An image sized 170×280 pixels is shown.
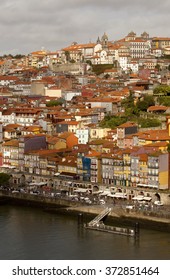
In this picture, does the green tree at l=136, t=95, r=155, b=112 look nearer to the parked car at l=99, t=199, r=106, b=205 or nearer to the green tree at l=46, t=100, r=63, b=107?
the green tree at l=46, t=100, r=63, b=107

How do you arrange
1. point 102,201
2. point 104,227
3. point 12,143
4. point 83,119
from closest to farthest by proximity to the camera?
point 104,227, point 102,201, point 12,143, point 83,119

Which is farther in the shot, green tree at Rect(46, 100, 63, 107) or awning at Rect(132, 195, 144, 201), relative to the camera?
green tree at Rect(46, 100, 63, 107)

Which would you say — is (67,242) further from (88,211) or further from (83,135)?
(83,135)

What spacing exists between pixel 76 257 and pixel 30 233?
331 centimetres

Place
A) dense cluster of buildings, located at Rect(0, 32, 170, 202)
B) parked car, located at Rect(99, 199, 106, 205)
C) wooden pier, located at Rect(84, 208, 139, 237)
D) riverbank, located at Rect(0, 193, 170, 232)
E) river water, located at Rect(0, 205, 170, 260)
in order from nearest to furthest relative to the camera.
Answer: river water, located at Rect(0, 205, 170, 260), wooden pier, located at Rect(84, 208, 139, 237), riverbank, located at Rect(0, 193, 170, 232), parked car, located at Rect(99, 199, 106, 205), dense cluster of buildings, located at Rect(0, 32, 170, 202)

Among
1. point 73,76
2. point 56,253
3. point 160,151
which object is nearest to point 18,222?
point 56,253

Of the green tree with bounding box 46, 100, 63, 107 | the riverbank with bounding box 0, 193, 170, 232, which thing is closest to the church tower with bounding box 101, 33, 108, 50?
the green tree with bounding box 46, 100, 63, 107

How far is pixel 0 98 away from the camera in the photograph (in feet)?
155

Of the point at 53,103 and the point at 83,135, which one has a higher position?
the point at 53,103

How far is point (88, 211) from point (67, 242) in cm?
395

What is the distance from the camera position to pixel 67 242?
68.0 ft

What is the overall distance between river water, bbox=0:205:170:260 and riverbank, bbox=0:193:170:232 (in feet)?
2.01

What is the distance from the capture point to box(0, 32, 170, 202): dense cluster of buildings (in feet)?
88.8

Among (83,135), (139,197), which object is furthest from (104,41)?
(139,197)
